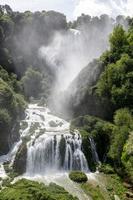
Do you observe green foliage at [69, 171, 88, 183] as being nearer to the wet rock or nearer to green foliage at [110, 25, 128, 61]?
the wet rock

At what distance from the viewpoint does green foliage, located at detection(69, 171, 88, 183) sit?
42472mm

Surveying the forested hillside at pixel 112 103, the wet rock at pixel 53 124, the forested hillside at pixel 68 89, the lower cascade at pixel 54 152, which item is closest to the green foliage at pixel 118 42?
the forested hillside at pixel 112 103

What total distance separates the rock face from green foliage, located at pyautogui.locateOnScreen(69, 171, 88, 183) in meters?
6.27

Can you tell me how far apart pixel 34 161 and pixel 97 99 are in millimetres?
16994

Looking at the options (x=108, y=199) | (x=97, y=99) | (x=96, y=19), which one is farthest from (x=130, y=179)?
(x=96, y=19)

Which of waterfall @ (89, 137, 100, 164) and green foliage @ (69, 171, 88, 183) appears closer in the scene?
green foliage @ (69, 171, 88, 183)

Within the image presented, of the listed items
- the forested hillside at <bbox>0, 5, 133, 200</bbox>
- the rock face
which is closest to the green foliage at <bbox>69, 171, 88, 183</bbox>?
the forested hillside at <bbox>0, 5, 133, 200</bbox>

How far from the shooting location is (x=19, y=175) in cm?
4428

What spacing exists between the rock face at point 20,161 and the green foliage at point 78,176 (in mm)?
6266

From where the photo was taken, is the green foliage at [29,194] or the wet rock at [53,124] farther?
the wet rock at [53,124]

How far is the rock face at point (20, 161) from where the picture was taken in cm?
4514

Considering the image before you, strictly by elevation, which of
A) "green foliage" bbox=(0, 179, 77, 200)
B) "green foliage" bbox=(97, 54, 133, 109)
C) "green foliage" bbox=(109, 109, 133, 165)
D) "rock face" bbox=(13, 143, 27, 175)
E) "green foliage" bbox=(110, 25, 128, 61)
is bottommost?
A: "green foliage" bbox=(0, 179, 77, 200)

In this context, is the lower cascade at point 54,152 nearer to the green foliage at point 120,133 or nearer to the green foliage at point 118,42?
the green foliage at point 120,133

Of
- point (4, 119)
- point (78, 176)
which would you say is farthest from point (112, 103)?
point (4, 119)
